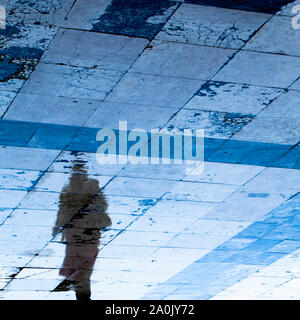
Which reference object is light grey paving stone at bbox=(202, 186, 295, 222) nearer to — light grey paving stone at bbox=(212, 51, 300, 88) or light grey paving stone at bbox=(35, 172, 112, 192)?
light grey paving stone at bbox=(35, 172, 112, 192)

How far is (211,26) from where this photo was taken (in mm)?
3742

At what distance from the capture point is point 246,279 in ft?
33.5

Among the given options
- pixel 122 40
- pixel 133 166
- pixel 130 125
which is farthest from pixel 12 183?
pixel 122 40

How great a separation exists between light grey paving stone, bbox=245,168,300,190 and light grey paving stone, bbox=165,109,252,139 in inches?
44.7

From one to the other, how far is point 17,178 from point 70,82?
1.96m

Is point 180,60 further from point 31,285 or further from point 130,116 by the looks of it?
point 31,285

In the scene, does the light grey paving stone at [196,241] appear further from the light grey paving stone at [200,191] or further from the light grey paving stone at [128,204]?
the light grey paving stone at [200,191]

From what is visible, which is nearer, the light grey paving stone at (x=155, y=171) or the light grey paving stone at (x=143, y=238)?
the light grey paving stone at (x=155, y=171)

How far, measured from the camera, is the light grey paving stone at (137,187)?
19.3ft

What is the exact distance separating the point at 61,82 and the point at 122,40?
74 centimetres

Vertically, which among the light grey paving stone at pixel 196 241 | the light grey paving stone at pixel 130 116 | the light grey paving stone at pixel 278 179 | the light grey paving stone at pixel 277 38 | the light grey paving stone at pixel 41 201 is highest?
the light grey paving stone at pixel 277 38

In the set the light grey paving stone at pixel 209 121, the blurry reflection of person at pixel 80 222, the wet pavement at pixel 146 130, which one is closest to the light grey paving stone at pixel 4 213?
the wet pavement at pixel 146 130

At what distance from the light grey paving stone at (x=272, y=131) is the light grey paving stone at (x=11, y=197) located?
2.80 meters
